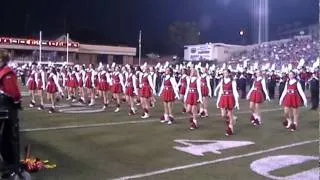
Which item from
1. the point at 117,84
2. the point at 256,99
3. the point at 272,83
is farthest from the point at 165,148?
the point at 272,83

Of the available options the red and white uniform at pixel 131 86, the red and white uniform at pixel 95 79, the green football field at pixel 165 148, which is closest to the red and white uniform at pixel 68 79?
the red and white uniform at pixel 95 79

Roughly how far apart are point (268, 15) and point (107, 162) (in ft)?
142

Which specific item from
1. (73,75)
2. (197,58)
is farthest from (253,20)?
(73,75)

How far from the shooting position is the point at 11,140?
19.8ft

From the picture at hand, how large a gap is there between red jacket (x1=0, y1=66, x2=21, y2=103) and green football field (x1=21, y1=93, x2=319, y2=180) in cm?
127

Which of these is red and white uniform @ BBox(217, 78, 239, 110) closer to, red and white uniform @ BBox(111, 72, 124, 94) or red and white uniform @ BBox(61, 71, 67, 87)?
red and white uniform @ BBox(111, 72, 124, 94)

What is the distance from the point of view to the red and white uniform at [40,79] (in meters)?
17.5

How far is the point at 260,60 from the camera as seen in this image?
1641 inches

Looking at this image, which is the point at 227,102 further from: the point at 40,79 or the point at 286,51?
the point at 286,51

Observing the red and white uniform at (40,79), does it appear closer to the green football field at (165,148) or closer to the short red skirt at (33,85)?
the short red skirt at (33,85)

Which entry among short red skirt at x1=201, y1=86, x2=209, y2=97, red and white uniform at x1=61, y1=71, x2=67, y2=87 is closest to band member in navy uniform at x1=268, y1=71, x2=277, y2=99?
short red skirt at x1=201, y1=86, x2=209, y2=97

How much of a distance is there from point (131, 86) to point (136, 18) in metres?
43.5

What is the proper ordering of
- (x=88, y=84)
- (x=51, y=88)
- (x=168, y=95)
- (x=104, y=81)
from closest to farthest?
(x=168, y=95) < (x=51, y=88) < (x=104, y=81) < (x=88, y=84)

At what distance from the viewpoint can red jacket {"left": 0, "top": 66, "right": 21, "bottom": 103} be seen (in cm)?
593
